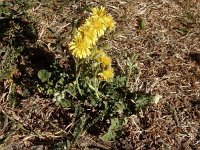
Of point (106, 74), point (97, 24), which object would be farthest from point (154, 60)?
point (97, 24)

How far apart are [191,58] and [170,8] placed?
553mm

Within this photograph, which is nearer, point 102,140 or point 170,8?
point 102,140

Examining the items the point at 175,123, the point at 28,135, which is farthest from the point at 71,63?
the point at 175,123

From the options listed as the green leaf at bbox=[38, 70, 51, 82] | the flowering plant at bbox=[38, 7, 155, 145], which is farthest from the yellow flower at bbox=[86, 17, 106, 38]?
the green leaf at bbox=[38, 70, 51, 82]

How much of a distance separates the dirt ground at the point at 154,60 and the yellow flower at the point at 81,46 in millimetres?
523

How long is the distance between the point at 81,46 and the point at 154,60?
85 cm

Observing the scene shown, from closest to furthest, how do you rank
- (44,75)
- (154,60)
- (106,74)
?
(106,74) < (44,75) < (154,60)

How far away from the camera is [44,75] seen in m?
2.93

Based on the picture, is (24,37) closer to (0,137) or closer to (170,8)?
(0,137)

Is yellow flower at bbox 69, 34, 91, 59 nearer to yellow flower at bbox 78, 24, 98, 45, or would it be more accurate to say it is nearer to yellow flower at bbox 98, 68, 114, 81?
yellow flower at bbox 78, 24, 98, 45

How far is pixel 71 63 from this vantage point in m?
3.19

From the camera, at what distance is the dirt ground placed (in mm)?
2904

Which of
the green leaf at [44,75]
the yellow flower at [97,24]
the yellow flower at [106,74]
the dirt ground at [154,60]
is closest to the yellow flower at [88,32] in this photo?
the yellow flower at [97,24]

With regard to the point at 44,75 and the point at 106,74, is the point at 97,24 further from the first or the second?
the point at 44,75
